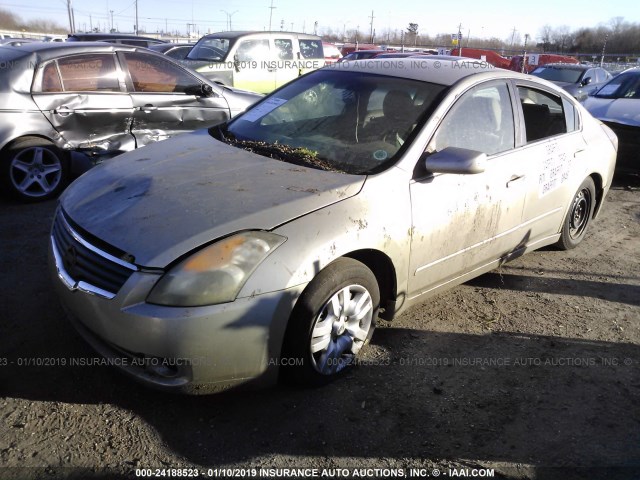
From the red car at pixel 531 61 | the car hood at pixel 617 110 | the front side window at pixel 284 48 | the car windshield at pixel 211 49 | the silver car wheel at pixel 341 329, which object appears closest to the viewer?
the silver car wheel at pixel 341 329

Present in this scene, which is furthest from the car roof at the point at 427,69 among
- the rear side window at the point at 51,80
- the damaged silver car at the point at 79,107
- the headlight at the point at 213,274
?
the rear side window at the point at 51,80

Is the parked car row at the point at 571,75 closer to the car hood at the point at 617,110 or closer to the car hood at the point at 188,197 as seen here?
the car hood at the point at 617,110

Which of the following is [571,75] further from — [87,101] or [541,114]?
[87,101]

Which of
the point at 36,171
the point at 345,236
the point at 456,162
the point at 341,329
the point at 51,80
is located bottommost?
the point at 341,329

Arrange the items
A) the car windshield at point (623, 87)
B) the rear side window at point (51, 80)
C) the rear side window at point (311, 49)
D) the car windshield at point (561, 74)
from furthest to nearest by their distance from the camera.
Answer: the car windshield at point (561, 74) < the rear side window at point (311, 49) < the car windshield at point (623, 87) < the rear side window at point (51, 80)

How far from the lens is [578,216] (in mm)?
5090

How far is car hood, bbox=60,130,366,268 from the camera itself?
2570mm

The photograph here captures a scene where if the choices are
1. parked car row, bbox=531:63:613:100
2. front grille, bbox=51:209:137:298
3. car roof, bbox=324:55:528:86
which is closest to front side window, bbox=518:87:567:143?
car roof, bbox=324:55:528:86

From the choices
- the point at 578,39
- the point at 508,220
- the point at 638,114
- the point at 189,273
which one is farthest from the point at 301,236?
the point at 578,39

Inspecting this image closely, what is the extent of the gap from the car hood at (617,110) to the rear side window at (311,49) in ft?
21.7

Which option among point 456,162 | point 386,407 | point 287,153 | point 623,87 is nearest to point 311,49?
point 623,87

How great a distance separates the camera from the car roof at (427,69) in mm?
3748

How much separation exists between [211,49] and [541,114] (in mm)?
9218

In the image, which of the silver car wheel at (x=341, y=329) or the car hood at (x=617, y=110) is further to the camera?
the car hood at (x=617, y=110)
